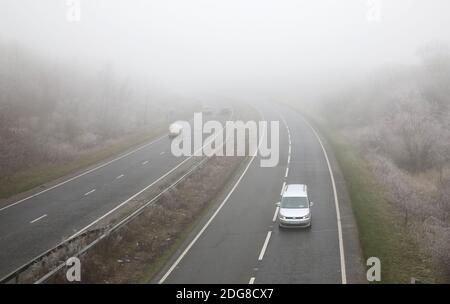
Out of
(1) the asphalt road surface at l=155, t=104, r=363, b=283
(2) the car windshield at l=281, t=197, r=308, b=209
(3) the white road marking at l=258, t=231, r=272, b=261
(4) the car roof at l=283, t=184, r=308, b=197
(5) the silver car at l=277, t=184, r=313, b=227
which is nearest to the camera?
(1) the asphalt road surface at l=155, t=104, r=363, b=283

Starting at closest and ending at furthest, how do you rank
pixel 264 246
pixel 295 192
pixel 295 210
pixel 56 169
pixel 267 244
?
pixel 264 246, pixel 267 244, pixel 295 210, pixel 295 192, pixel 56 169

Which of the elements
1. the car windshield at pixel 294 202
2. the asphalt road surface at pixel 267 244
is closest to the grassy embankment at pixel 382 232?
the asphalt road surface at pixel 267 244

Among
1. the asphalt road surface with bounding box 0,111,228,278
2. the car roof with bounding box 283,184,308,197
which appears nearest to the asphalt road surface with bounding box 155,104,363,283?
the car roof with bounding box 283,184,308,197

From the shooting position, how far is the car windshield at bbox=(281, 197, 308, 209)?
2302 centimetres

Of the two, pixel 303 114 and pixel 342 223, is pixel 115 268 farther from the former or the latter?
pixel 303 114

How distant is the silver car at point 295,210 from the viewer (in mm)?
22156

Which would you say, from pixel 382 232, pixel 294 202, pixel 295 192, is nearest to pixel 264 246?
pixel 294 202

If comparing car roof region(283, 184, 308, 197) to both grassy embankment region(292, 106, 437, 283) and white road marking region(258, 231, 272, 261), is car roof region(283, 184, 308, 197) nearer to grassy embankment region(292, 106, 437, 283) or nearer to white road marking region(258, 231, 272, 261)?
white road marking region(258, 231, 272, 261)

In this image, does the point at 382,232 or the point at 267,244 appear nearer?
the point at 267,244

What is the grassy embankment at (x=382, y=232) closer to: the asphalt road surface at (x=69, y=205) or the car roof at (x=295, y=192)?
the car roof at (x=295, y=192)

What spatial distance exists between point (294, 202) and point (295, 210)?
0.72 m

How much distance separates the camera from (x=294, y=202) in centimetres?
2331

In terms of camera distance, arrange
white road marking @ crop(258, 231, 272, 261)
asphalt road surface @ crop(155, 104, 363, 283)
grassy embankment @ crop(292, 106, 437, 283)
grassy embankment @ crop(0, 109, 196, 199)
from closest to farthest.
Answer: grassy embankment @ crop(292, 106, 437, 283) → asphalt road surface @ crop(155, 104, 363, 283) → white road marking @ crop(258, 231, 272, 261) → grassy embankment @ crop(0, 109, 196, 199)

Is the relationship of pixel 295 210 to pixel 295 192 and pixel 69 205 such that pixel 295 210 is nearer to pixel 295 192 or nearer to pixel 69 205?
pixel 295 192
